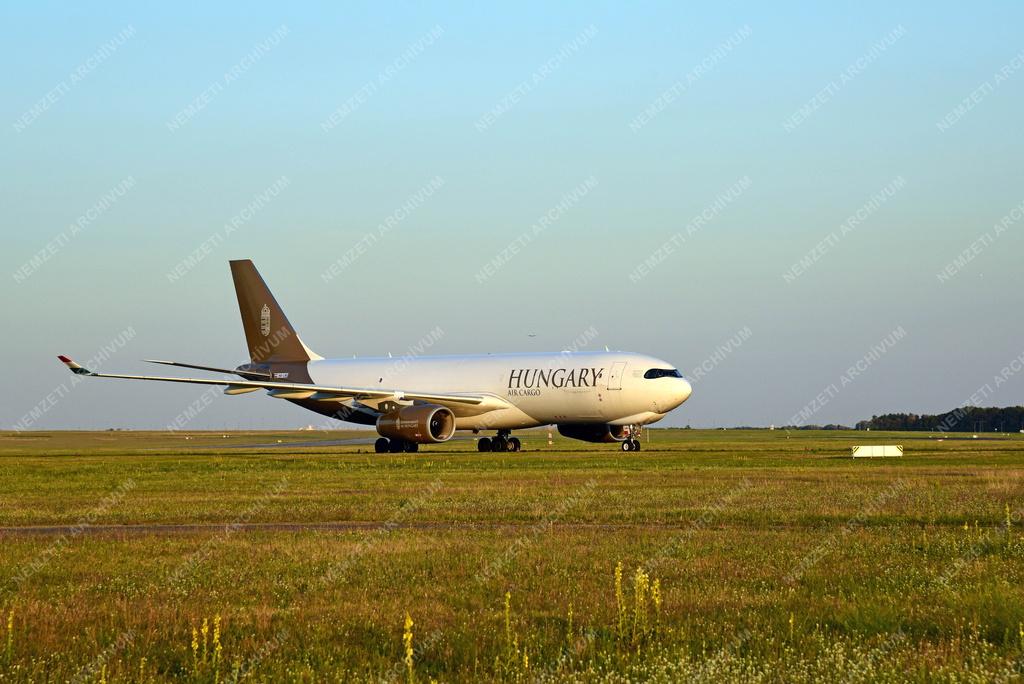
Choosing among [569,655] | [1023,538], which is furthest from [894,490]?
[569,655]

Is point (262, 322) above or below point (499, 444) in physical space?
above

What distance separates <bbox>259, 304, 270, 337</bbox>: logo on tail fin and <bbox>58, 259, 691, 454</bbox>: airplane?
5 centimetres

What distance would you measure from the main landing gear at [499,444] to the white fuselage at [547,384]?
85 cm

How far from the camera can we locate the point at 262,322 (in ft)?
213

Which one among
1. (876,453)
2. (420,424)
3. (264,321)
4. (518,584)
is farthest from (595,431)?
(518,584)

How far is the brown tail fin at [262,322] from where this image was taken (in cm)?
6500

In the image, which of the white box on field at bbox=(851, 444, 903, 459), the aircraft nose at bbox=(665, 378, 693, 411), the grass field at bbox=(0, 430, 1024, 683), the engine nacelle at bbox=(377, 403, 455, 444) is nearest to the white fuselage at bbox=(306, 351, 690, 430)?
the aircraft nose at bbox=(665, 378, 693, 411)

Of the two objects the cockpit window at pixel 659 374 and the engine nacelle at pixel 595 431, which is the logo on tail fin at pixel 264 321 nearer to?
the engine nacelle at pixel 595 431

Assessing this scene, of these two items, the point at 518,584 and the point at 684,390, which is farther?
the point at 684,390

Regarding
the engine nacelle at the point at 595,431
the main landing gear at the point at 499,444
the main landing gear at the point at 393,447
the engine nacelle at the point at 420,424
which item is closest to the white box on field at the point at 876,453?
the engine nacelle at the point at 595,431

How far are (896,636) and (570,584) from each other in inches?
162

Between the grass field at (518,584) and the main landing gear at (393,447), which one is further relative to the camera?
the main landing gear at (393,447)

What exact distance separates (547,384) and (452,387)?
557 cm

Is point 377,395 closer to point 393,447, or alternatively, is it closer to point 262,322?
point 393,447
